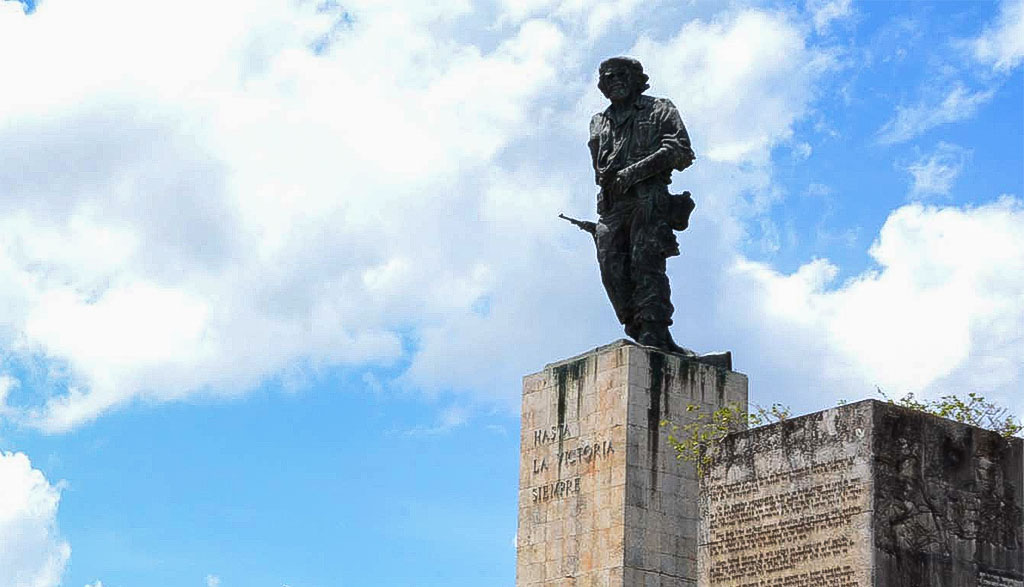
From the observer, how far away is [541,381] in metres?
22.0

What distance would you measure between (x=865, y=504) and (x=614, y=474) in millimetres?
6315

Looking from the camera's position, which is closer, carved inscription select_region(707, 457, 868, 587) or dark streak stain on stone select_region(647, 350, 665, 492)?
carved inscription select_region(707, 457, 868, 587)

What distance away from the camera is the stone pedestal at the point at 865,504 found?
14367mm

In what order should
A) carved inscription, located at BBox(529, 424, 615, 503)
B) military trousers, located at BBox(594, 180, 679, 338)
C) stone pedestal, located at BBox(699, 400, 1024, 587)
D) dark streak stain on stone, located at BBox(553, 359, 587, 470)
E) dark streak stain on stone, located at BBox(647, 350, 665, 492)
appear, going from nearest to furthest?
stone pedestal, located at BBox(699, 400, 1024, 587) → dark streak stain on stone, located at BBox(647, 350, 665, 492) → carved inscription, located at BBox(529, 424, 615, 503) → dark streak stain on stone, located at BBox(553, 359, 587, 470) → military trousers, located at BBox(594, 180, 679, 338)

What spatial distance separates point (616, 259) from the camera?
22328 mm

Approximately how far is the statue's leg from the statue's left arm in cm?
50

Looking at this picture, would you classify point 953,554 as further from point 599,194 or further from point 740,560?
point 599,194

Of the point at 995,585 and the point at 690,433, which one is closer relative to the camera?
the point at 995,585

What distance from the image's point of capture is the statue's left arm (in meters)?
21.9

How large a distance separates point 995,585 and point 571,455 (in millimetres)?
7083

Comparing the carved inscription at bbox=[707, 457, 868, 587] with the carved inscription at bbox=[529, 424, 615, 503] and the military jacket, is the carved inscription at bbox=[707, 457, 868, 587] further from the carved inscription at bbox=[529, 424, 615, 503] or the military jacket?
the military jacket

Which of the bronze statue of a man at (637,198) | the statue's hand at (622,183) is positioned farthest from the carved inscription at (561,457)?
the statue's hand at (622,183)

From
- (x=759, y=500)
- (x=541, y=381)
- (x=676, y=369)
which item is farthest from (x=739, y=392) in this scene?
(x=759, y=500)

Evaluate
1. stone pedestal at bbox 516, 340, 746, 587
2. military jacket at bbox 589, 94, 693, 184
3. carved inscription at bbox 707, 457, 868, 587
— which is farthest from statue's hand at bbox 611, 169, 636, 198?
carved inscription at bbox 707, 457, 868, 587
